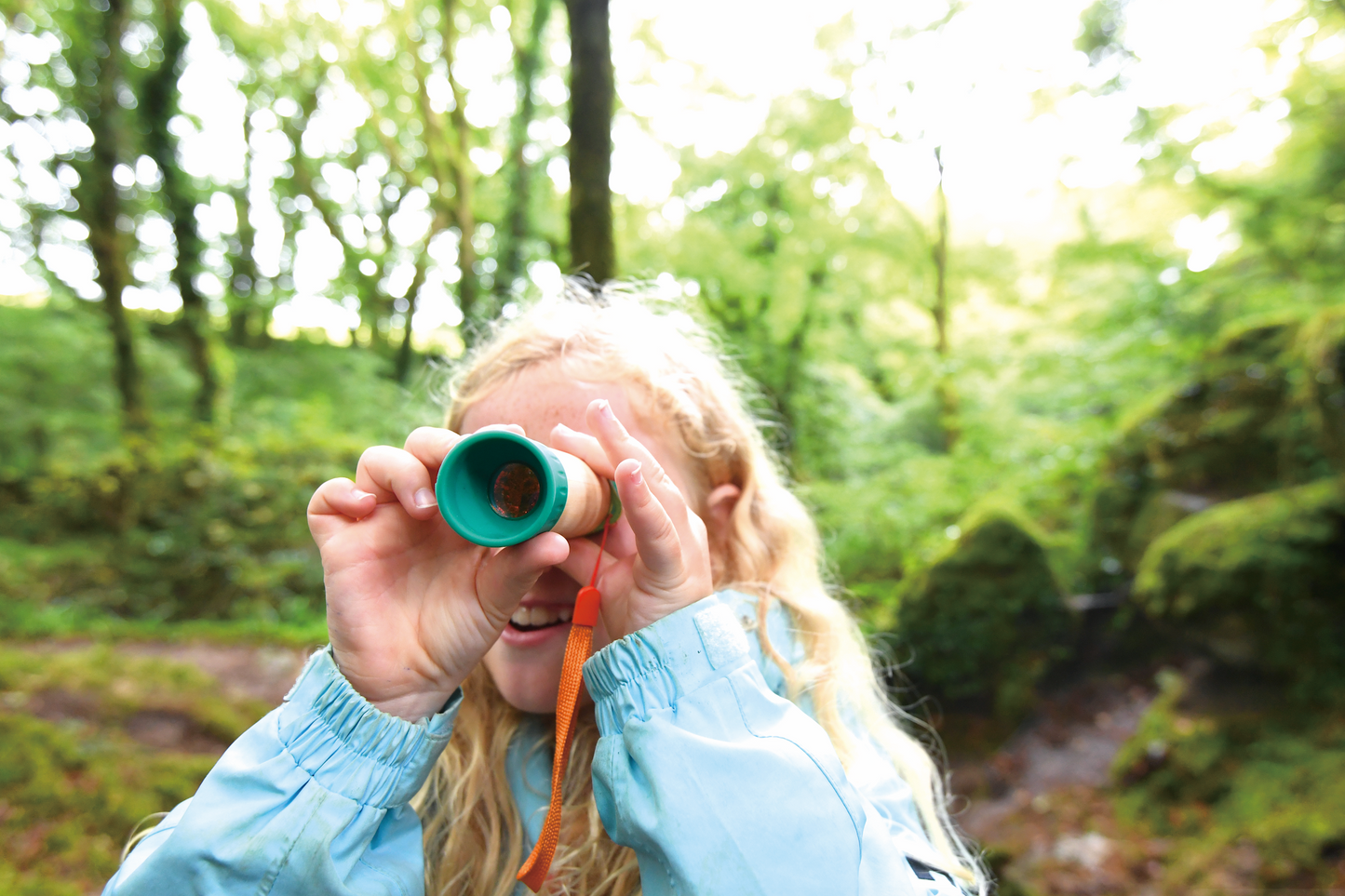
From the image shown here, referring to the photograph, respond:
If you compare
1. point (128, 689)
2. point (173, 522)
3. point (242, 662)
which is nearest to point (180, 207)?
point (173, 522)

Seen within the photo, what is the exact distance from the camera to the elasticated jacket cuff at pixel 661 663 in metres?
1.06

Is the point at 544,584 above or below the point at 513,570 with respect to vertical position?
below

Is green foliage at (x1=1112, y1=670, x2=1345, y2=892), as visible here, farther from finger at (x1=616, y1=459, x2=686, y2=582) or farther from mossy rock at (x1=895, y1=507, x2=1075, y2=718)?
finger at (x1=616, y1=459, x2=686, y2=582)

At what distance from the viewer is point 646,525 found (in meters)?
1.05

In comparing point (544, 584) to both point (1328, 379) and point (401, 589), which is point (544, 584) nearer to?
point (401, 589)

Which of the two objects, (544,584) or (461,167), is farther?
(461,167)

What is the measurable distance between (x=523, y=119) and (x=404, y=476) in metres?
7.96

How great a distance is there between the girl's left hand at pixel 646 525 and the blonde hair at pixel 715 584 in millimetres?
366

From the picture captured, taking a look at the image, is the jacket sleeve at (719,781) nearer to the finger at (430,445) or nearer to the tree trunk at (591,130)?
the finger at (430,445)

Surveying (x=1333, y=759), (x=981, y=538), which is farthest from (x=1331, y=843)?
(x=981, y=538)

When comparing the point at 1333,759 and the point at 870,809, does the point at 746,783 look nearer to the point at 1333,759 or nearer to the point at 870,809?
the point at 870,809

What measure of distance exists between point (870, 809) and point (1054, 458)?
257 inches

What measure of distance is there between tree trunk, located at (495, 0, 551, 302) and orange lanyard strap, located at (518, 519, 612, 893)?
628cm

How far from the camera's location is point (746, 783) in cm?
99
